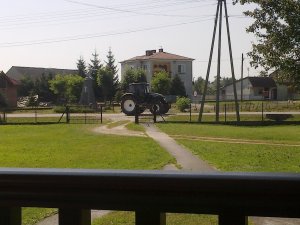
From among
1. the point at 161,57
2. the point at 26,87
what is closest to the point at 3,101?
the point at 26,87

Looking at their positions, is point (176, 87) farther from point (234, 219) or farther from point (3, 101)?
point (234, 219)

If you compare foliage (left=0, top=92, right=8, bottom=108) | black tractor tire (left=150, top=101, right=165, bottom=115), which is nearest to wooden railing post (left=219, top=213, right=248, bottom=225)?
black tractor tire (left=150, top=101, right=165, bottom=115)

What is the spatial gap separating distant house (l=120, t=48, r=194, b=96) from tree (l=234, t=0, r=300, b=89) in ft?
229

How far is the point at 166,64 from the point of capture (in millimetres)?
89375

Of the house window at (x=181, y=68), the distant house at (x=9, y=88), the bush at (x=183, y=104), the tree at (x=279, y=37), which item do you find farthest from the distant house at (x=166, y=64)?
the tree at (x=279, y=37)

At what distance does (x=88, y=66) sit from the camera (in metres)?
84.6

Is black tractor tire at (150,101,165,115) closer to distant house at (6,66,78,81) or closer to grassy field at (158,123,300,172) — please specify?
grassy field at (158,123,300,172)

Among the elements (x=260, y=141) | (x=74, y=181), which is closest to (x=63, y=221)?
(x=74, y=181)

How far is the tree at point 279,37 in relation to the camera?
1409 centimetres

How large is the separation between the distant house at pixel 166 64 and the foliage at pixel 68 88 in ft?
63.1

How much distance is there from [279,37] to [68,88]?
53.3m

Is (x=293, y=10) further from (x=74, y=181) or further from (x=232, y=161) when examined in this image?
(x=74, y=181)

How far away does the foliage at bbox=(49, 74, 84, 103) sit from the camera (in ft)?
210

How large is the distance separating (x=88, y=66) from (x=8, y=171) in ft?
275
